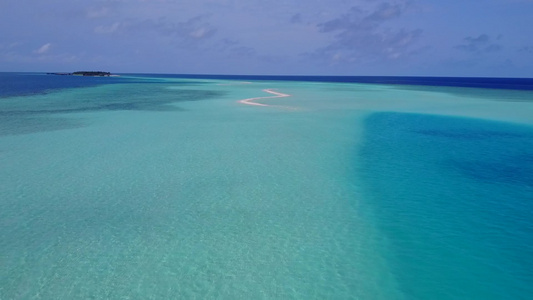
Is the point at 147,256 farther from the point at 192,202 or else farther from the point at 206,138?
the point at 206,138

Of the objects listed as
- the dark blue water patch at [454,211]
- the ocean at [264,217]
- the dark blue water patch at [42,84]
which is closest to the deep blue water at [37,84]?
the dark blue water patch at [42,84]

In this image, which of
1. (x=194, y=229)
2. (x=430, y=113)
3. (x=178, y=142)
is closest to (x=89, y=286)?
(x=194, y=229)

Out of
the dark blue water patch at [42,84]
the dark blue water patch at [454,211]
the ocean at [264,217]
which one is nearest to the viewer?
the ocean at [264,217]

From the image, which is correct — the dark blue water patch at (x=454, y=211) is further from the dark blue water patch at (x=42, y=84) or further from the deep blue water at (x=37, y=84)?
the deep blue water at (x=37, y=84)

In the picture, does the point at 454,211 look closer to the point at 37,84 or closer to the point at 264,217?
the point at 264,217

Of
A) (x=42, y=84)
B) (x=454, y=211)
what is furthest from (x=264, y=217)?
(x=42, y=84)

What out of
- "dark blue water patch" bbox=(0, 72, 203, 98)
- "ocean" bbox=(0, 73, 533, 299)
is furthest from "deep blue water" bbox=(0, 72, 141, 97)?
"ocean" bbox=(0, 73, 533, 299)
